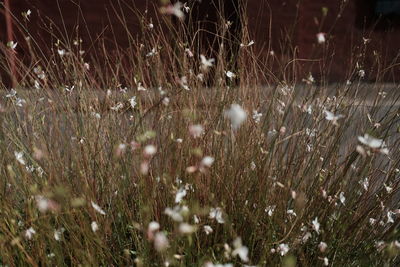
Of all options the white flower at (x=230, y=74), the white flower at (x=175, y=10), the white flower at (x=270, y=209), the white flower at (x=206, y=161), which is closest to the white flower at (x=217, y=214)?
the white flower at (x=206, y=161)

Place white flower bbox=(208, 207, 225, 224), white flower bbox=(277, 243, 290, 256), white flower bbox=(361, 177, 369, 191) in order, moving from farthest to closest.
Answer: white flower bbox=(361, 177, 369, 191), white flower bbox=(277, 243, 290, 256), white flower bbox=(208, 207, 225, 224)

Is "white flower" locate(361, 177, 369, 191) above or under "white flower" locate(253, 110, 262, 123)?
under

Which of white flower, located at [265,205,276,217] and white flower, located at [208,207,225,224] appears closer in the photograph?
white flower, located at [208,207,225,224]

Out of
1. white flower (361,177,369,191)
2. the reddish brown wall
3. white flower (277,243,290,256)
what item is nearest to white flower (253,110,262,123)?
white flower (361,177,369,191)

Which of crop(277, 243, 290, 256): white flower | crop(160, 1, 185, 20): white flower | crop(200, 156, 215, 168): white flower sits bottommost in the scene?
crop(277, 243, 290, 256): white flower

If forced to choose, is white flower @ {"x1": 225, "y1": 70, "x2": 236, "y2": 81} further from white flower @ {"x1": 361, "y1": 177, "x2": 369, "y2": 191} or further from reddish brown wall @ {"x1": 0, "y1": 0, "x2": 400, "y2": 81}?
reddish brown wall @ {"x1": 0, "y1": 0, "x2": 400, "y2": 81}

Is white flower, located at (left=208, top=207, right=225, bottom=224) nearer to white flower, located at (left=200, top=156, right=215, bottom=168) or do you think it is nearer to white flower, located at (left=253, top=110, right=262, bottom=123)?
white flower, located at (left=200, top=156, right=215, bottom=168)

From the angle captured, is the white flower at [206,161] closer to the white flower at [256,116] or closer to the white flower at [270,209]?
the white flower at [270,209]

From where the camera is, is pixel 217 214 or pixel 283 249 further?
pixel 283 249

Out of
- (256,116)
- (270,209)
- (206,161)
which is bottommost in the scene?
(270,209)

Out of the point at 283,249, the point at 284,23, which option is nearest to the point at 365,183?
the point at 283,249

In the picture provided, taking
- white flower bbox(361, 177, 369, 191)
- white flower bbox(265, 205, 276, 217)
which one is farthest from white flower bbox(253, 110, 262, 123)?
white flower bbox(361, 177, 369, 191)

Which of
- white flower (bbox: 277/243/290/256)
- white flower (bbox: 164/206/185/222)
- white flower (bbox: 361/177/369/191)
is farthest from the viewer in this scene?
white flower (bbox: 361/177/369/191)

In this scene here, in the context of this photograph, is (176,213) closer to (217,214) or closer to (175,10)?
(217,214)
